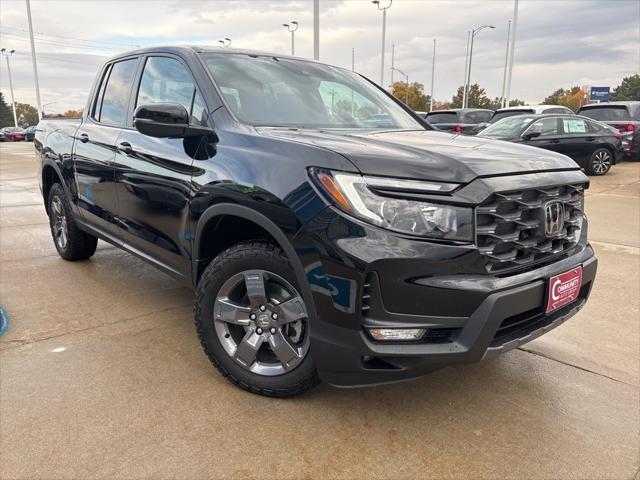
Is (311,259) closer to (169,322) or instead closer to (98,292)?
(169,322)

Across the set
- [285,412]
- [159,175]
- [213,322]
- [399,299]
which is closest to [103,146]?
[159,175]

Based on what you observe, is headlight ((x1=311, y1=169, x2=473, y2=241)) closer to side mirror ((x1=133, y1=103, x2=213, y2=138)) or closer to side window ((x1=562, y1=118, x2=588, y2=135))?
side mirror ((x1=133, y1=103, x2=213, y2=138))

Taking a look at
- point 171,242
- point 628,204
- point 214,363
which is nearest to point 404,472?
point 214,363

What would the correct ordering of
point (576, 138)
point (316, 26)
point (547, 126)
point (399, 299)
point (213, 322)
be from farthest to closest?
1. point (316, 26)
2. point (576, 138)
3. point (547, 126)
4. point (213, 322)
5. point (399, 299)

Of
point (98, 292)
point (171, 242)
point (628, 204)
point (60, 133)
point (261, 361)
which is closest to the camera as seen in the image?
point (261, 361)

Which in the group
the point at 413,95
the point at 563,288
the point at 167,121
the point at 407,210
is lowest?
the point at 563,288

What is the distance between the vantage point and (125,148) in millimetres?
3432

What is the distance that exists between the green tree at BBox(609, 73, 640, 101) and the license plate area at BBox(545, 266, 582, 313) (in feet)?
253

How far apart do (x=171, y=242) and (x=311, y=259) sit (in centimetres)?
125

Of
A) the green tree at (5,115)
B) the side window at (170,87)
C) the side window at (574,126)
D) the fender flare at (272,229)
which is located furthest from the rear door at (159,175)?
the green tree at (5,115)

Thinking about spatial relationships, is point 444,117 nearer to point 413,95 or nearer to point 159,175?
point 159,175

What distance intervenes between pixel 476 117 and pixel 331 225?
50.5 feet

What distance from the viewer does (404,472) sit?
2092mm

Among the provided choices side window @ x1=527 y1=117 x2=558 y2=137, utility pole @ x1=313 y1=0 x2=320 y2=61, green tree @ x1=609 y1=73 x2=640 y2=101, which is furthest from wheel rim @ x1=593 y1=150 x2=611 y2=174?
green tree @ x1=609 y1=73 x2=640 y2=101
